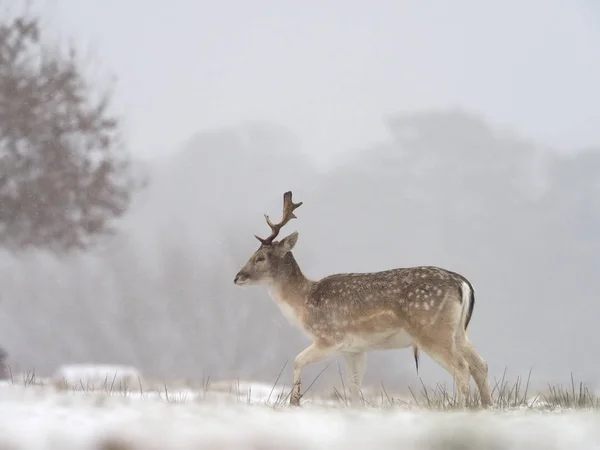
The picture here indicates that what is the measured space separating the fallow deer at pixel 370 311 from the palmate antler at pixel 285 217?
0.01 metres

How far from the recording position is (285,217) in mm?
6812

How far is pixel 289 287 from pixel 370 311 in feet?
2.87

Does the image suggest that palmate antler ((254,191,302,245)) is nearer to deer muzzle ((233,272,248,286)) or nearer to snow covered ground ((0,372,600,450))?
deer muzzle ((233,272,248,286))

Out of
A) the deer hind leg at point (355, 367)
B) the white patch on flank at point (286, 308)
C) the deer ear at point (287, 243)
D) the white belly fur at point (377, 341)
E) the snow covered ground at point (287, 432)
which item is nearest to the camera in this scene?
the snow covered ground at point (287, 432)

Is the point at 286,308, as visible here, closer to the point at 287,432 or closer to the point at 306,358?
the point at 306,358

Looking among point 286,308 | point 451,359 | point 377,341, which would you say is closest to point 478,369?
point 451,359

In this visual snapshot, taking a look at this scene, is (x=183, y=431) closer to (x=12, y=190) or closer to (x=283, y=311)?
(x=283, y=311)

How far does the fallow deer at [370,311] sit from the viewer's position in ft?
18.9

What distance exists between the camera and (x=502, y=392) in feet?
18.9

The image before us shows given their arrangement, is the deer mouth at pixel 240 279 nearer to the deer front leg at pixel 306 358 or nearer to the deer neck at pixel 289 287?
the deer neck at pixel 289 287

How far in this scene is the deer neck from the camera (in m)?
6.60

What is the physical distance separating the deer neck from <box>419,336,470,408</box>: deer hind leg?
1237mm

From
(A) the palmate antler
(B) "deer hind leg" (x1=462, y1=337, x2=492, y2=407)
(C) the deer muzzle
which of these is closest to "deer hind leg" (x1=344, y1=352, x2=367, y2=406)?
(B) "deer hind leg" (x1=462, y1=337, x2=492, y2=407)

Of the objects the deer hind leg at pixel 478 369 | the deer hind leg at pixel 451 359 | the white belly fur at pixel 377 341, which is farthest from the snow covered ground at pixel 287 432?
the white belly fur at pixel 377 341
